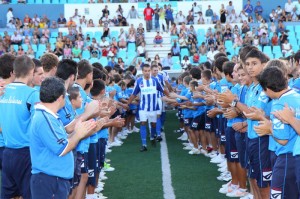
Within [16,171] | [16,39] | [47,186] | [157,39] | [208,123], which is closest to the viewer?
[47,186]

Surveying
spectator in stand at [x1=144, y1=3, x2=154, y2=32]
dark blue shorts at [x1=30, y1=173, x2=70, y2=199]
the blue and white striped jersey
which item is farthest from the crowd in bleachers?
dark blue shorts at [x1=30, y1=173, x2=70, y2=199]

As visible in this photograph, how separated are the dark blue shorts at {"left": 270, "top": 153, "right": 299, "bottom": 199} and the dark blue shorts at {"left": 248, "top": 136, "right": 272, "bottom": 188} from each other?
40.4 inches

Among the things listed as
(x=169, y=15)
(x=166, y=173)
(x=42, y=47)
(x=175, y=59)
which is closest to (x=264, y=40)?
(x=175, y=59)

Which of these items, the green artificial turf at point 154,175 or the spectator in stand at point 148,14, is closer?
the green artificial turf at point 154,175

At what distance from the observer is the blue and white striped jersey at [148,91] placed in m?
13.5

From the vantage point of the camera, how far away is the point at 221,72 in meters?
9.71

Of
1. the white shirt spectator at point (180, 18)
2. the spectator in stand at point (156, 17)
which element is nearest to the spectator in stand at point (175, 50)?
the spectator in stand at point (156, 17)

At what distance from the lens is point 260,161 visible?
6.57 m

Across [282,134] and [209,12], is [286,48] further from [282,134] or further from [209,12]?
[282,134]

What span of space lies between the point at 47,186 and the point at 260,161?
257cm

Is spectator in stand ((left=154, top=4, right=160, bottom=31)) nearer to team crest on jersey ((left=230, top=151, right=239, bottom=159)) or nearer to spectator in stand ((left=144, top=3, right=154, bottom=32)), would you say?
spectator in stand ((left=144, top=3, right=154, bottom=32))

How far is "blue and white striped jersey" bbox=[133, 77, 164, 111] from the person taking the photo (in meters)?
13.5

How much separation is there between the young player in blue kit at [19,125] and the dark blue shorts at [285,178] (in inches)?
100

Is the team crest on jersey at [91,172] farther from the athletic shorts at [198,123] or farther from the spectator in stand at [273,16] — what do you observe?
the spectator in stand at [273,16]
